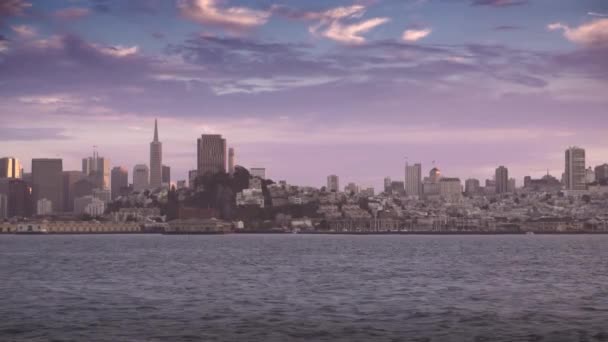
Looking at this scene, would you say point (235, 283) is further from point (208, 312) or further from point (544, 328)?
point (544, 328)

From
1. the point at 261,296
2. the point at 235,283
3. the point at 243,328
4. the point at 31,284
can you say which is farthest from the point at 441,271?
the point at 243,328

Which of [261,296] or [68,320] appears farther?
[261,296]

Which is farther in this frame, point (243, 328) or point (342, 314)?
point (342, 314)

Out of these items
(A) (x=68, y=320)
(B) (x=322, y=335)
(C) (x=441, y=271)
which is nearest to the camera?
(B) (x=322, y=335)

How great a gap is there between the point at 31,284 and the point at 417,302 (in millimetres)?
26883

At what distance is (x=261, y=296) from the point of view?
4844cm

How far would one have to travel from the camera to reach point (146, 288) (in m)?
53.5

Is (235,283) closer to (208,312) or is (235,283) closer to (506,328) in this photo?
(208,312)

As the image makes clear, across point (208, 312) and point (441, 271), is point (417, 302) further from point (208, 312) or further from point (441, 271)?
point (441, 271)

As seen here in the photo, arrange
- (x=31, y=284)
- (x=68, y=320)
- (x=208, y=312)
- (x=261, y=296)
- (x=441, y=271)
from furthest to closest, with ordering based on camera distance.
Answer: (x=441, y=271)
(x=31, y=284)
(x=261, y=296)
(x=208, y=312)
(x=68, y=320)

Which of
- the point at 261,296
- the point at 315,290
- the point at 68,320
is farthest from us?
the point at 315,290

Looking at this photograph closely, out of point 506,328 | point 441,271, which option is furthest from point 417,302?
point 441,271

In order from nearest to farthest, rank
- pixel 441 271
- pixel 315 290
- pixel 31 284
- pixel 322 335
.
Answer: pixel 322 335 < pixel 315 290 < pixel 31 284 < pixel 441 271

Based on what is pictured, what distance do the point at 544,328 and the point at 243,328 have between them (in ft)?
40.2
